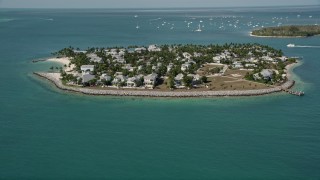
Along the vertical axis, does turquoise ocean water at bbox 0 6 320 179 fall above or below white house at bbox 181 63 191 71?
below

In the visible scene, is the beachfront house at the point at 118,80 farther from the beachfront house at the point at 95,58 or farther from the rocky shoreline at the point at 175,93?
the beachfront house at the point at 95,58

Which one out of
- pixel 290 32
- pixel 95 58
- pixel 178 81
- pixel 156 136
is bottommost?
pixel 156 136

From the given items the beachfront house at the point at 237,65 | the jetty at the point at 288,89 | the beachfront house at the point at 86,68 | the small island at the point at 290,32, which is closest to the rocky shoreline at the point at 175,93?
the jetty at the point at 288,89

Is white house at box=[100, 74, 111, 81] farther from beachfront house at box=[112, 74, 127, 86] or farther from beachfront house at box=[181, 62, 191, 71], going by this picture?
beachfront house at box=[181, 62, 191, 71]

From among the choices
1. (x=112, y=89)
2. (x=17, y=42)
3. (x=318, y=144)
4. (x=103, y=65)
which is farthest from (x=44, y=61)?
(x=318, y=144)

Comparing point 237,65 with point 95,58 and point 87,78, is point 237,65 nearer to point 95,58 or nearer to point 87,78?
point 95,58

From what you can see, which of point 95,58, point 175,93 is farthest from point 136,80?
point 95,58

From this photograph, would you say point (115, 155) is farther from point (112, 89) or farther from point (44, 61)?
point (44, 61)

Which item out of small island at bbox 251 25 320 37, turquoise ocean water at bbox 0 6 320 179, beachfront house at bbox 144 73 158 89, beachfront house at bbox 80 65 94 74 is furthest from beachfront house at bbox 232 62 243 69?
small island at bbox 251 25 320 37
